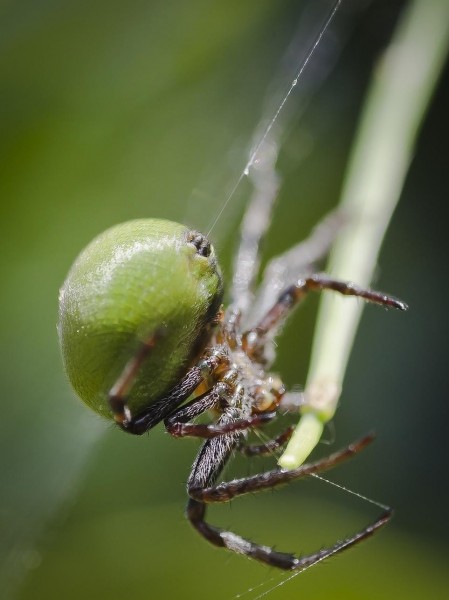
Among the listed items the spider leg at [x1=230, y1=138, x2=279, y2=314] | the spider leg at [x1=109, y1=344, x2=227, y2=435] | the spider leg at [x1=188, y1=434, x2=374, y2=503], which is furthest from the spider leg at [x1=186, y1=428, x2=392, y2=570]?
the spider leg at [x1=230, y1=138, x2=279, y2=314]

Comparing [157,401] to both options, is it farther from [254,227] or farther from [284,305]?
[254,227]

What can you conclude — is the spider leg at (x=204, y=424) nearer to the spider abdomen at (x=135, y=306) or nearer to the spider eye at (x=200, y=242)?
the spider abdomen at (x=135, y=306)

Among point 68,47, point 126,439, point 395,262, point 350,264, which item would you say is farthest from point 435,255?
point 68,47

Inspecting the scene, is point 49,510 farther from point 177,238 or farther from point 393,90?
point 393,90

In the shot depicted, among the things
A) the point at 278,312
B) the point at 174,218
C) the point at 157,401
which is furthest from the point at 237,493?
the point at 174,218

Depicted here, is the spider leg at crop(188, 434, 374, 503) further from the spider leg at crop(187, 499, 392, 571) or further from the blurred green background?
the blurred green background

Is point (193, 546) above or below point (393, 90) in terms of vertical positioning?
below
